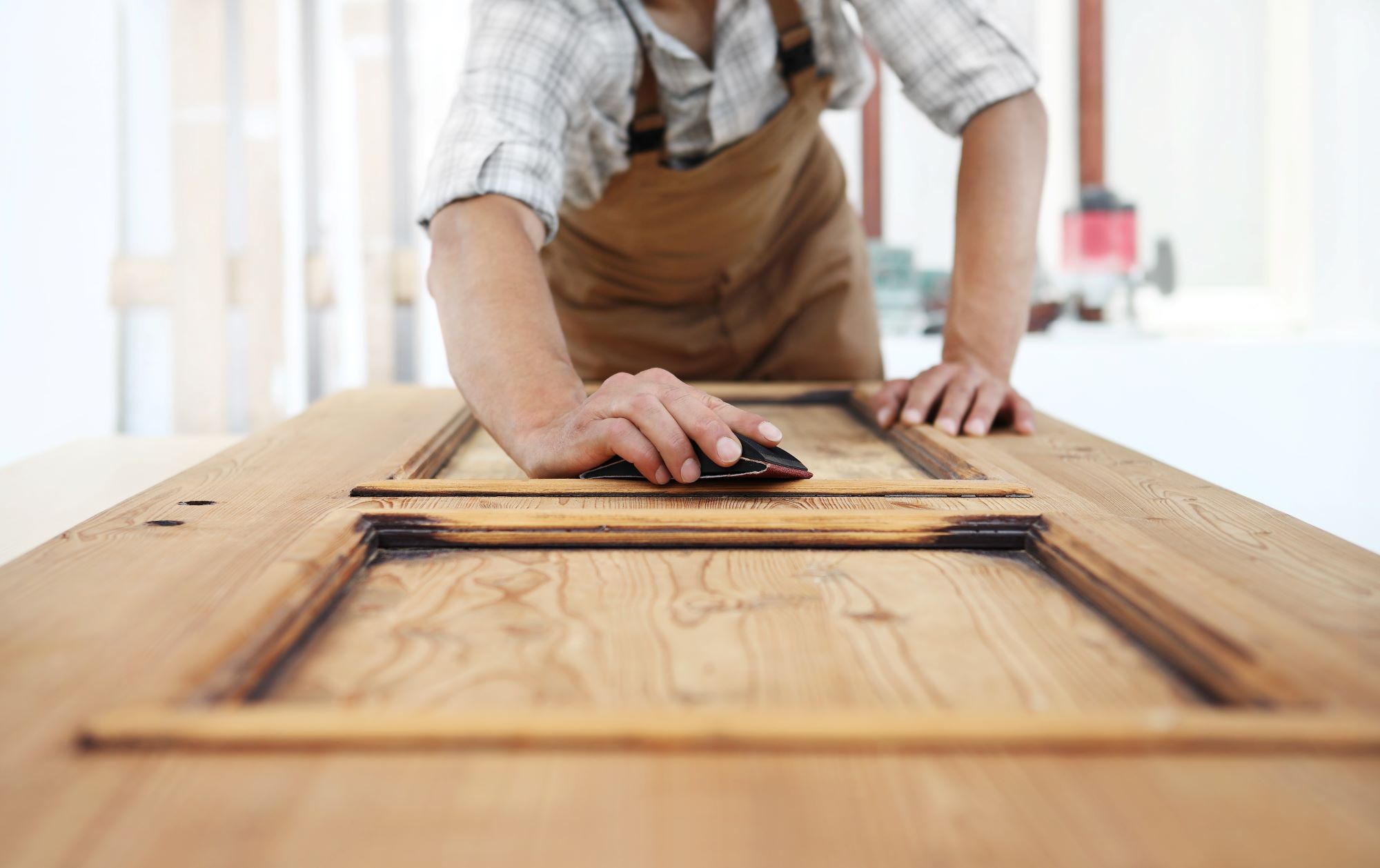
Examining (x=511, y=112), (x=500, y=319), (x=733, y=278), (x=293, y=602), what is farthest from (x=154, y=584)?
(x=733, y=278)

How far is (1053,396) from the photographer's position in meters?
2.26

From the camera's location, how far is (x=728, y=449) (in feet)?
2.30

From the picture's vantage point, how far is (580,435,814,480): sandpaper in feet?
2.35

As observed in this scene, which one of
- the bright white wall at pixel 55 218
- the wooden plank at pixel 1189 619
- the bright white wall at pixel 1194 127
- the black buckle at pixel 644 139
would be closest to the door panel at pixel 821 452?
the wooden plank at pixel 1189 619

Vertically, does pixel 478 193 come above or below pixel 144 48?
below

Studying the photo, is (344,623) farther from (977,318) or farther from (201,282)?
(201,282)

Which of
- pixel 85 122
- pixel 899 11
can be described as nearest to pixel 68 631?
pixel 899 11

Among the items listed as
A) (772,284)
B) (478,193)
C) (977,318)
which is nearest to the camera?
(478,193)

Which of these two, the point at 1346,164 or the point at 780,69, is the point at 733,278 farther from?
the point at 1346,164

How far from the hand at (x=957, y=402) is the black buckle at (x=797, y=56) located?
0.46 meters

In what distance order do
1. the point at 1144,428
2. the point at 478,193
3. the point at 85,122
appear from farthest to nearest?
the point at 85,122, the point at 1144,428, the point at 478,193

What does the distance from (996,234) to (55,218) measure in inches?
88.6

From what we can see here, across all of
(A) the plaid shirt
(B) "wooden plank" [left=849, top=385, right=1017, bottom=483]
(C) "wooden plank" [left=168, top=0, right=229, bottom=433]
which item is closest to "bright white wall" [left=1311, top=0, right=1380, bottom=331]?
(A) the plaid shirt

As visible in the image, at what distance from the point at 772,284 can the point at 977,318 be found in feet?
1.72
